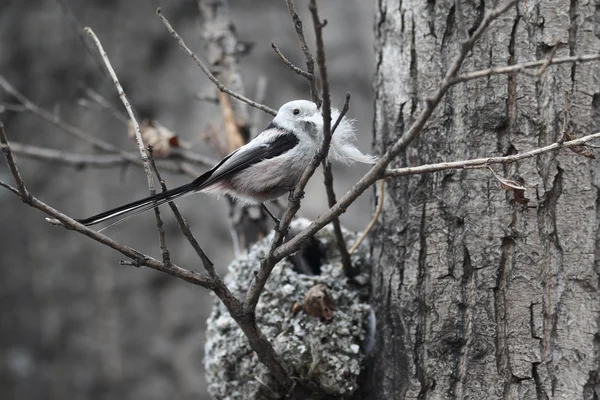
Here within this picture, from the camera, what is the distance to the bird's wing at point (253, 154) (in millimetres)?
1984

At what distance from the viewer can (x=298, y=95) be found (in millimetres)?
5293

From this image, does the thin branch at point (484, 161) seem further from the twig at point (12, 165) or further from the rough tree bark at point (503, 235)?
the twig at point (12, 165)

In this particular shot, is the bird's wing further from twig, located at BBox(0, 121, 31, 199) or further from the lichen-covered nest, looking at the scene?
twig, located at BBox(0, 121, 31, 199)

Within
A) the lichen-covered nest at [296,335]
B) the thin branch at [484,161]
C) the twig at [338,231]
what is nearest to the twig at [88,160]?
the lichen-covered nest at [296,335]

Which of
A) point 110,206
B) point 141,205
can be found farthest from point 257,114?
point 110,206

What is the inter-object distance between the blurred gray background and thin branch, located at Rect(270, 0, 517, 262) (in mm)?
3524

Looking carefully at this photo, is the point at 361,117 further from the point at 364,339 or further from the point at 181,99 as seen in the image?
the point at 364,339

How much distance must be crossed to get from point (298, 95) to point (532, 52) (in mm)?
3679

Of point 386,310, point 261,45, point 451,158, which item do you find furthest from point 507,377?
point 261,45

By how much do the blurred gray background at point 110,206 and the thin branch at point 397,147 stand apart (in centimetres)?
352

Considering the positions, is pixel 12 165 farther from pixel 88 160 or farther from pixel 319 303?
pixel 88 160

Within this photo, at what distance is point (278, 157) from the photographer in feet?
6.49

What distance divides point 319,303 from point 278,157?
460mm

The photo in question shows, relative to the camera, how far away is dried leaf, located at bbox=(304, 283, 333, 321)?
6.37ft
